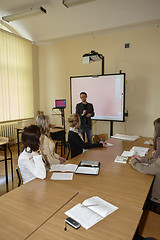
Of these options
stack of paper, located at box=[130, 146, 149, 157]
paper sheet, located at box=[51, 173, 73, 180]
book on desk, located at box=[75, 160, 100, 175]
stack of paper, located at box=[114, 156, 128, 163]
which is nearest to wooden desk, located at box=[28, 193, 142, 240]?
paper sheet, located at box=[51, 173, 73, 180]

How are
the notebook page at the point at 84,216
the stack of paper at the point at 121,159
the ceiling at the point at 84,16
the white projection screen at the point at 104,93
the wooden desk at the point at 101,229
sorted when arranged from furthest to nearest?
the white projection screen at the point at 104,93, the ceiling at the point at 84,16, the stack of paper at the point at 121,159, the notebook page at the point at 84,216, the wooden desk at the point at 101,229

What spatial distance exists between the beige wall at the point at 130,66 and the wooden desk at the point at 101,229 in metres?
4.01

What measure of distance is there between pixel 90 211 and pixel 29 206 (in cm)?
40

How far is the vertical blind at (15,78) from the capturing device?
5148 millimetres

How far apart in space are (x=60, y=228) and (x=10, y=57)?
207 inches

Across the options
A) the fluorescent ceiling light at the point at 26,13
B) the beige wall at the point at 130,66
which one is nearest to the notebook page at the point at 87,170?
the beige wall at the point at 130,66

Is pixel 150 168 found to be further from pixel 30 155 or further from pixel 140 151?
pixel 30 155

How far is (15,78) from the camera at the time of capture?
552 centimetres

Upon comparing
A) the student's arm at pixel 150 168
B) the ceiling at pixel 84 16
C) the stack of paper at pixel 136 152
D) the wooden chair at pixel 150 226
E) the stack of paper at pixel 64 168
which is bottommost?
the wooden chair at pixel 150 226

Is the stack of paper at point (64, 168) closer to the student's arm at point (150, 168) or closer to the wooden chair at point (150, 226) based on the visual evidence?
the student's arm at point (150, 168)

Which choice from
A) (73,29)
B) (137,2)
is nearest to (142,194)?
(137,2)

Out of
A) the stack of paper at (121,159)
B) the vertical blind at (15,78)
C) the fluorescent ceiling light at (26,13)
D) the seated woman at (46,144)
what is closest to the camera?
the stack of paper at (121,159)

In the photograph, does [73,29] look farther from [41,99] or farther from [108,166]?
[108,166]

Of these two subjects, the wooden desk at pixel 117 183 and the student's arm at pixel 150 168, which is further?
the student's arm at pixel 150 168
